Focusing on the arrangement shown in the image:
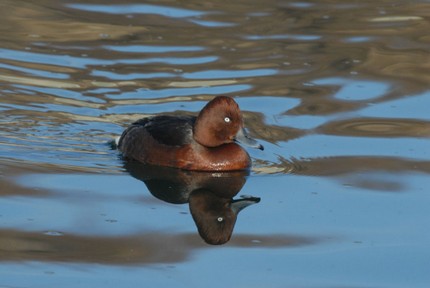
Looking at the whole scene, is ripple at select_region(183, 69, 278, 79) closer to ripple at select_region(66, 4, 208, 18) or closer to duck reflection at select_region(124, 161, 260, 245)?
ripple at select_region(66, 4, 208, 18)

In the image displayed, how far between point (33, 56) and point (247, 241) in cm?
630

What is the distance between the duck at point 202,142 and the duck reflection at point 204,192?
77 millimetres

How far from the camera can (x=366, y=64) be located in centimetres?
1332

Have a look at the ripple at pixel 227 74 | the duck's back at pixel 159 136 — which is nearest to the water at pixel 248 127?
the ripple at pixel 227 74

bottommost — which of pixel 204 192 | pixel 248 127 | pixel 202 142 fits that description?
pixel 248 127

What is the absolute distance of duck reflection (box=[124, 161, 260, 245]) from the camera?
8.05 metres

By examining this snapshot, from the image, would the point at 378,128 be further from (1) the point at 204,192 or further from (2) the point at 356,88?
(1) the point at 204,192

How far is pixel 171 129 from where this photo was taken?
984cm

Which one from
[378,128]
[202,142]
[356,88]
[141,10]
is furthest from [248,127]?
Answer: [141,10]

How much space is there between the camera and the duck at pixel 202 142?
31.7 feet

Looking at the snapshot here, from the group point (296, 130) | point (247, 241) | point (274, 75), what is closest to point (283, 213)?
point (247, 241)

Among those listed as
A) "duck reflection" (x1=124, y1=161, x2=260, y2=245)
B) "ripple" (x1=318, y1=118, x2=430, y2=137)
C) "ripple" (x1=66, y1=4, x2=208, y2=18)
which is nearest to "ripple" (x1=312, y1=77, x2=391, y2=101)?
"ripple" (x1=318, y1=118, x2=430, y2=137)

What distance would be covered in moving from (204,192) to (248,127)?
2093 millimetres

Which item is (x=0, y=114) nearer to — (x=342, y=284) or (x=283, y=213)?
(x=283, y=213)
